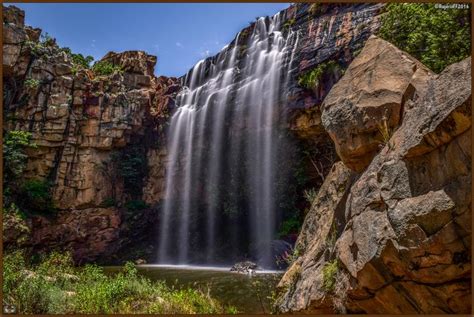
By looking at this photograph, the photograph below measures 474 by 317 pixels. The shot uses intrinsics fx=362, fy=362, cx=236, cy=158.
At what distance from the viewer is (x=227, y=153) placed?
23.8 metres

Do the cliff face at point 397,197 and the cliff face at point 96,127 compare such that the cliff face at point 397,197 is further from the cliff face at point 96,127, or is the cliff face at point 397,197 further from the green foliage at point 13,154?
the green foliage at point 13,154

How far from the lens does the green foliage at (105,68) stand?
87.3 ft

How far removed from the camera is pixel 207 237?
24.1m

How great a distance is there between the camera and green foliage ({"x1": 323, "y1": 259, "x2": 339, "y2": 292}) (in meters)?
4.73

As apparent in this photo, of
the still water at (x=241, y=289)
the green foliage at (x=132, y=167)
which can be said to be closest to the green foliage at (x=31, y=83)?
the green foliage at (x=132, y=167)

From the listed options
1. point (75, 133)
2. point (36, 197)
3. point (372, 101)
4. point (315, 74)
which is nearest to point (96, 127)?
point (75, 133)

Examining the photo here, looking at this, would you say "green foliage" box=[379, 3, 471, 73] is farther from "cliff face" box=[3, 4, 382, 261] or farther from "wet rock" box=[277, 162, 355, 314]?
"wet rock" box=[277, 162, 355, 314]

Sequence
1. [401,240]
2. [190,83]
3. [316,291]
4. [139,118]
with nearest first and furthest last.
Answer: [401,240], [316,291], [139,118], [190,83]

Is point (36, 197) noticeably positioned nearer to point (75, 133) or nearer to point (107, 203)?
point (107, 203)

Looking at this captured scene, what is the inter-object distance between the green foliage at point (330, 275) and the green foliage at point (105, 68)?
24.6 metres

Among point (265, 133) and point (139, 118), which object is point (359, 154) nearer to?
point (265, 133)

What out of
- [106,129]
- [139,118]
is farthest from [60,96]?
[139,118]

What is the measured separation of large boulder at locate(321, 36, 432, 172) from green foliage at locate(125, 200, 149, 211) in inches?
847

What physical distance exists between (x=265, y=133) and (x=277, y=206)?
173 inches
